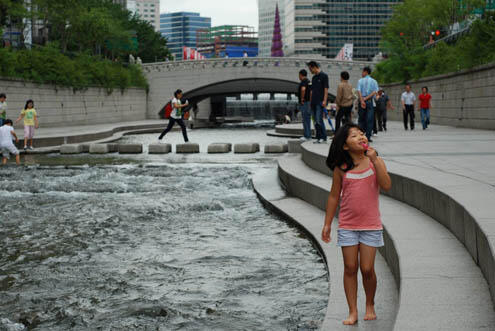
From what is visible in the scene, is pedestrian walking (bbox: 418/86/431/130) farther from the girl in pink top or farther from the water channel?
the girl in pink top

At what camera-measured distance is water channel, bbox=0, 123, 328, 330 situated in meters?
5.20

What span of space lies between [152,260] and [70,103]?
34292 mm

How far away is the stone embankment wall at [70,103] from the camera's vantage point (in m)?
32.2

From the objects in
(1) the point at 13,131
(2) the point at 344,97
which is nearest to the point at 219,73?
(1) the point at 13,131

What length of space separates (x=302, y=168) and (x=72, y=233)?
5.19m

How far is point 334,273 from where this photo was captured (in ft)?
19.7

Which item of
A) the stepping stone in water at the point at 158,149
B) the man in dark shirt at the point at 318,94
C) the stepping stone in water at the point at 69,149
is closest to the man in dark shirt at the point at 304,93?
the man in dark shirt at the point at 318,94

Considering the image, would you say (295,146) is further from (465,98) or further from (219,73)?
(219,73)

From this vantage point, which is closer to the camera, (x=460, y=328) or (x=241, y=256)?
(x=460, y=328)

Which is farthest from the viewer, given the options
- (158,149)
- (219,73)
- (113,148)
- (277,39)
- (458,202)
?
(277,39)

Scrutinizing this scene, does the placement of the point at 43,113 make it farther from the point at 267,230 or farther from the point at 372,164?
the point at 372,164

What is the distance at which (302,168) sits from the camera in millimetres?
12469

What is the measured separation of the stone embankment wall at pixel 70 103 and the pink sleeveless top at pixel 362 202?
93.8 ft

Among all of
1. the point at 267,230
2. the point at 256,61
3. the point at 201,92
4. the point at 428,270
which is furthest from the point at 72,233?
the point at 201,92
